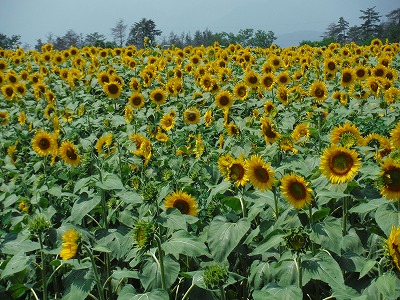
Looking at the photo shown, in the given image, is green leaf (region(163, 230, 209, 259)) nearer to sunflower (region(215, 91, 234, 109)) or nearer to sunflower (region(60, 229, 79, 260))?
sunflower (region(60, 229, 79, 260))

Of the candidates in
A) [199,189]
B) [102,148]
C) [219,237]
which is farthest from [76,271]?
[102,148]

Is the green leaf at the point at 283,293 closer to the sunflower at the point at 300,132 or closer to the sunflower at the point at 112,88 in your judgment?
the sunflower at the point at 300,132

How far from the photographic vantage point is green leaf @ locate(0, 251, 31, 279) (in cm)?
252

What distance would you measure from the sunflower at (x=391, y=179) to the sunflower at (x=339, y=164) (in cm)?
26

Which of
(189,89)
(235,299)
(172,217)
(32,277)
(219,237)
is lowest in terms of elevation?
(235,299)

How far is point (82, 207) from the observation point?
107 inches

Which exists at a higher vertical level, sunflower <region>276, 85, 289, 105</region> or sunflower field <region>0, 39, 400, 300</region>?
sunflower <region>276, 85, 289, 105</region>

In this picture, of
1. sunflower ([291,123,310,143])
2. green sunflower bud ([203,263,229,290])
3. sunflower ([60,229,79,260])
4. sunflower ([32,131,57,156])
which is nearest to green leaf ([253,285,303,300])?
green sunflower bud ([203,263,229,290])

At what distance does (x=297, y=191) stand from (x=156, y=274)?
0.96 m

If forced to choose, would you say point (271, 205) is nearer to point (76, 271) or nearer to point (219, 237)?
point (219, 237)

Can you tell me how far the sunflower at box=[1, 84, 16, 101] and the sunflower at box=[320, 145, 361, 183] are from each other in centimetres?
666

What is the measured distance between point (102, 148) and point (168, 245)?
2.08 metres

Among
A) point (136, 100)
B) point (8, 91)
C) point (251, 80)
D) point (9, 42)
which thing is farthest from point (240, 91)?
point (9, 42)

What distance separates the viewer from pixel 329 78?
22.9 feet
